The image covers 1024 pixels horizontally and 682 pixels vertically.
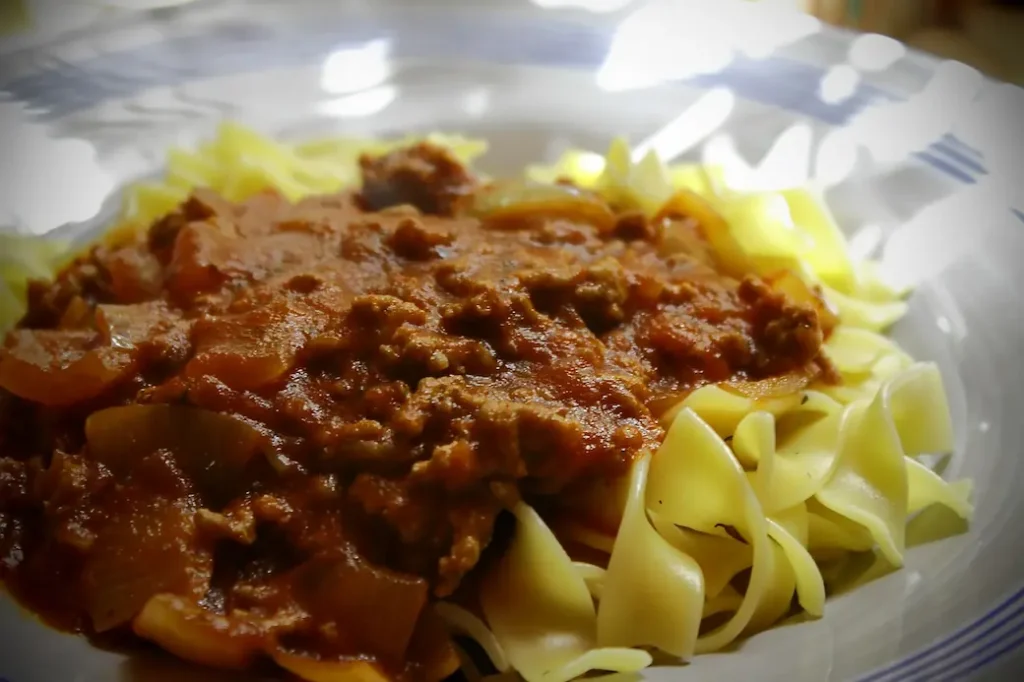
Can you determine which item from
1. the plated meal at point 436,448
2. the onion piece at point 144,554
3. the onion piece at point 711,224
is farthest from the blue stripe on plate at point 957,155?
the onion piece at point 144,554

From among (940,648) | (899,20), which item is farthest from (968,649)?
(899,20)

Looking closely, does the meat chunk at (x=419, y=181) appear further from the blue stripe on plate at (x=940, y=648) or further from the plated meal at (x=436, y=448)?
the blue stripe on plate at (x=940, y=648)

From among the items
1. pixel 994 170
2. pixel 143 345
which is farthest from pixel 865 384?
pixel 143 345

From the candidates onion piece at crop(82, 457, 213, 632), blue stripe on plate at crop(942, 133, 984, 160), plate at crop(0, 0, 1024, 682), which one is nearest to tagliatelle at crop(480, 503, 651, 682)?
plate at crop(0, 0, 1024, 682)

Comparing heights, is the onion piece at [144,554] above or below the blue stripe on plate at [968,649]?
above

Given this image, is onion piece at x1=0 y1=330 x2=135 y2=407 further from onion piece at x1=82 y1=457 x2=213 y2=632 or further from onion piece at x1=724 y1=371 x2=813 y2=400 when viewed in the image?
onion piece at x1=724 y1=371 x2=813 y2=400

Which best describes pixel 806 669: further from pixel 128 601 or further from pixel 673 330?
pixel 128 601
